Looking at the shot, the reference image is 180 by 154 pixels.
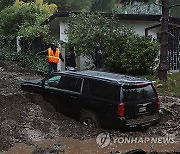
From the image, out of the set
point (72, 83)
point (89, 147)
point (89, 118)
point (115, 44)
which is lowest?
point (89, 147)

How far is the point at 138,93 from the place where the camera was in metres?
10.0

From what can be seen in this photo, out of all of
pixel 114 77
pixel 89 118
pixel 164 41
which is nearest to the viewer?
pixel 89 118

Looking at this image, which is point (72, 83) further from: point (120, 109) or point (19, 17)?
point (19, 17)

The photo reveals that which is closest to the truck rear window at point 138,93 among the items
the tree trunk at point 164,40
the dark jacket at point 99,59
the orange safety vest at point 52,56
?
the dark jacket at point 99,59

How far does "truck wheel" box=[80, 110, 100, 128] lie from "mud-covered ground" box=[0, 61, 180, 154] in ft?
0.46

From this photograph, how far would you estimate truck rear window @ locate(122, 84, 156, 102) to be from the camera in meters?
9.79

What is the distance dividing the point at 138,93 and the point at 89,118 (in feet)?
4.53

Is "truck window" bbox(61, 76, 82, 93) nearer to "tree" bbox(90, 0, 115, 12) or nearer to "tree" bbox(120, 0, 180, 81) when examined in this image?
"tree" bbox(120, 0, 180, 81)

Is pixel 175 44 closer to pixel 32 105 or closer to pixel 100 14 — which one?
pixel 100 14

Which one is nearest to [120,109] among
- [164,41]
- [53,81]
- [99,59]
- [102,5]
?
[53,81]

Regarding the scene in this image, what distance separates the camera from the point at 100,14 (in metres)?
20.0

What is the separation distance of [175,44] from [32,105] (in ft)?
44.5

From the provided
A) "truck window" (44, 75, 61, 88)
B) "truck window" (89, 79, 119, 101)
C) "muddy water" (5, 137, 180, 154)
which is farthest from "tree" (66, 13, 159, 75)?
"muddy water" (5, 137, 180, 154)

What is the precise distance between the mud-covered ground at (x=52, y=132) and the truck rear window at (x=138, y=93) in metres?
0.83
